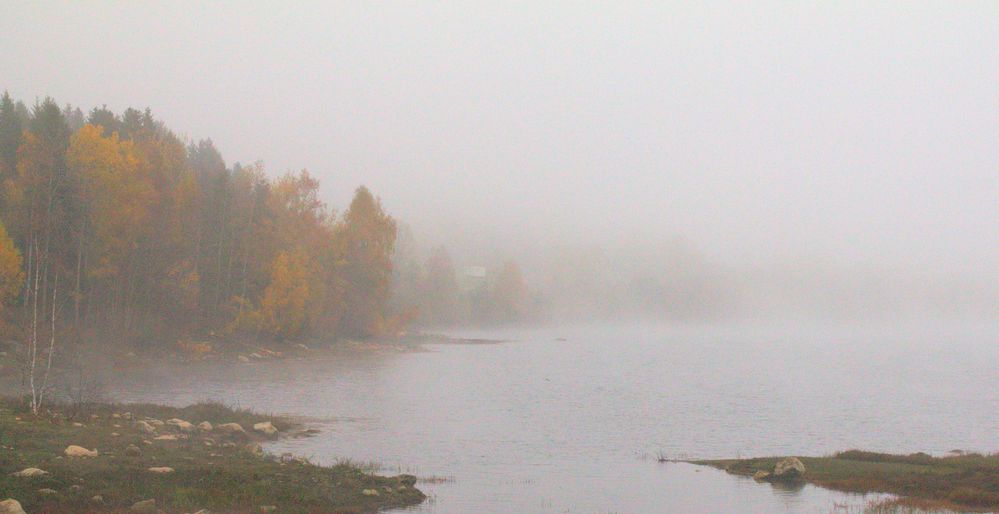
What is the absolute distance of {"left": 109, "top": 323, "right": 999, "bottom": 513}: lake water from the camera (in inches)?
1183

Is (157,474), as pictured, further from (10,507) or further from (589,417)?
(589,417)

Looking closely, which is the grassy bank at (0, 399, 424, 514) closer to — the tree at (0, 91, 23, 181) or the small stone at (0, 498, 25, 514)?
the small stone at (0, 498, 25, 514)

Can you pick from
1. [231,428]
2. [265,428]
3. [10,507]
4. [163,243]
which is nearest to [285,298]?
[163,243]

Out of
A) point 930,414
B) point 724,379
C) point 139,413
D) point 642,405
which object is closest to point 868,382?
point 724,379

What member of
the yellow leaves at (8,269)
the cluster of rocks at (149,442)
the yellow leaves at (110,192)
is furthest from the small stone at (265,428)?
the yellow leaves at (110,192)

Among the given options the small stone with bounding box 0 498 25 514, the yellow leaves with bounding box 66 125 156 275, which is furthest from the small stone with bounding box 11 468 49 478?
the yellow leaves with bounding box 66 125 156 275

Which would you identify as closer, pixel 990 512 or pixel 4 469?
pixel 4 469

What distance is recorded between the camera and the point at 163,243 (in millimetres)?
77188

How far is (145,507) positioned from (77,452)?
7029 mm

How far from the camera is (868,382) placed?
3386 inches

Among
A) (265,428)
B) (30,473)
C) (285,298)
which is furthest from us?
(285,298)

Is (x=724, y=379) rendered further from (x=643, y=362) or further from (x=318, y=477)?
(x=318, y=477)

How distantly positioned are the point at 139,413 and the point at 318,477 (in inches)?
630

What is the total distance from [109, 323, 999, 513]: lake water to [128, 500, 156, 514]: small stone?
8.23 meters
